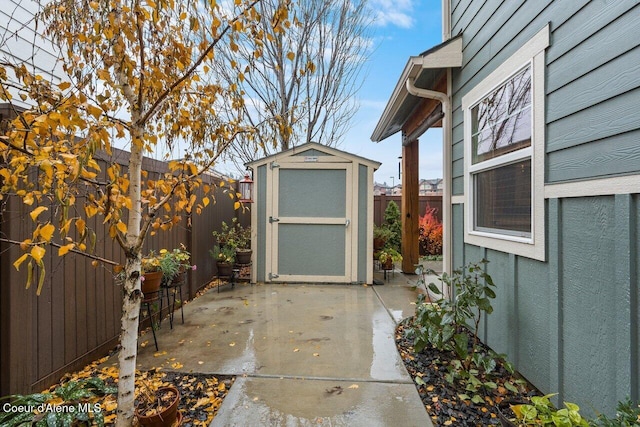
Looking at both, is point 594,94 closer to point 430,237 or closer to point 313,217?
point 313,217

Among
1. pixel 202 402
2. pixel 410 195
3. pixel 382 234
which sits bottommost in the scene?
pixel 202 402

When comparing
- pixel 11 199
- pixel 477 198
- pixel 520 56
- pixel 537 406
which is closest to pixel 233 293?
pixel 11 199

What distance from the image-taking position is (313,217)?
518 cm

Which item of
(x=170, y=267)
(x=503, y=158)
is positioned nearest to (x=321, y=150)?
(x=170, y=267)

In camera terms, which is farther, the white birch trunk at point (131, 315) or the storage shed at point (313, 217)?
the storage shed at point (313, 217)

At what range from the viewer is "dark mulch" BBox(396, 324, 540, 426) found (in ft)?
5.99

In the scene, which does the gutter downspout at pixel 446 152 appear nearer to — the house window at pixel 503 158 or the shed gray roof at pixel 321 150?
the house window at pixel 503 158

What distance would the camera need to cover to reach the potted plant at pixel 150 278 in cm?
264

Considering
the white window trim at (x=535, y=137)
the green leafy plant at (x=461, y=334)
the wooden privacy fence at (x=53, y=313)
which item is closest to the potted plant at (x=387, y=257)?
the green leafy plant at (x=461, y=334)

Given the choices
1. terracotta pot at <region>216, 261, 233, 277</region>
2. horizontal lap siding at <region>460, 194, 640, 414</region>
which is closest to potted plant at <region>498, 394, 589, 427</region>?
horizontal lap siding at <region>460, 194, 640, 414</region>

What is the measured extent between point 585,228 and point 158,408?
7.93 ft

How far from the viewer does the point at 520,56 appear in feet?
7.25

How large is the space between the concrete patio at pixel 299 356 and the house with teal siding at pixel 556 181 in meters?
0.90

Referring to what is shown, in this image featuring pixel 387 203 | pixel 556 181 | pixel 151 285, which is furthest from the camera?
pixel 387 203
